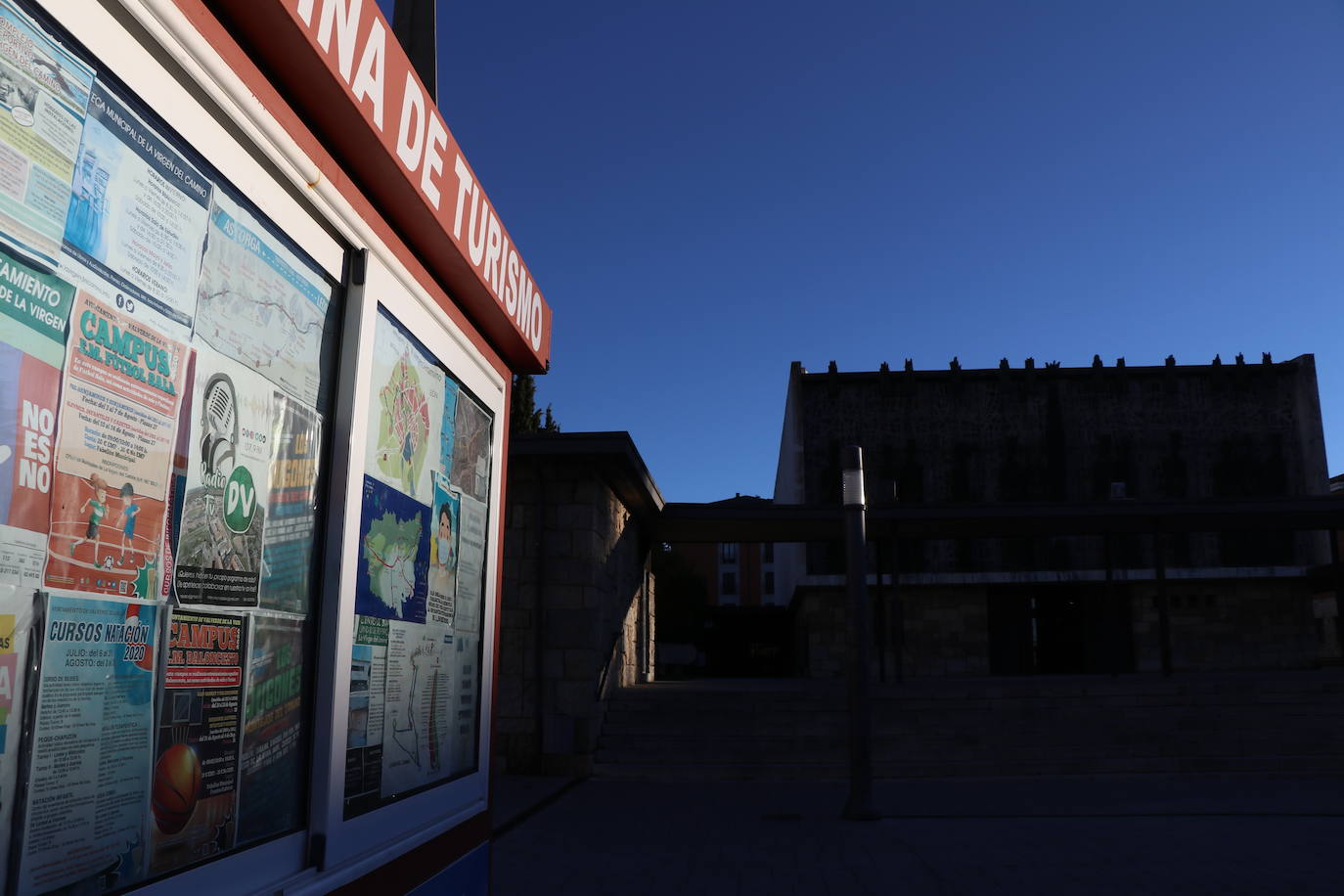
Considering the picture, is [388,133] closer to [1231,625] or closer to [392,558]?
[392,558]

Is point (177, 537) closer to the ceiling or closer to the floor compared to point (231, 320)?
closer to the floor

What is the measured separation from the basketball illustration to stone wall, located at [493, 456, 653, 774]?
10545 millimetres

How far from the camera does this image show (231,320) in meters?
2.12

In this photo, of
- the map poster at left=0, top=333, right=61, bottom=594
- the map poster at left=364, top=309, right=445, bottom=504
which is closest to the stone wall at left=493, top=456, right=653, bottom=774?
the map poster at left=364, top=309, right=445, bottom=504

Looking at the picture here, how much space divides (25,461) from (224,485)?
54 centimetres

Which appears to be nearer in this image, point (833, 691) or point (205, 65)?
point (205, 65)

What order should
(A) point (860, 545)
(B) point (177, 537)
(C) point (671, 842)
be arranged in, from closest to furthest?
(B) point (177, 537) < (C) point (671, 842) < (A) point (860, 545)

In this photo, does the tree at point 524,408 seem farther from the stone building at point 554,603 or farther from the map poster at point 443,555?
the map poster at point 443,555

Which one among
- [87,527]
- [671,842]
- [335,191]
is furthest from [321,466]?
[671,842]

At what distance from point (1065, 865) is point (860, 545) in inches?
122

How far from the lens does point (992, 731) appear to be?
42.7 ft

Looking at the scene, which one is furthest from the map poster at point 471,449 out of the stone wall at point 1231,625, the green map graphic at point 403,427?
the stone wall at point 1231,625

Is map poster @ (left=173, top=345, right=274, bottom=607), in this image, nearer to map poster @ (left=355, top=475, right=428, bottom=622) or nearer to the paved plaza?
map poster @ (left=355, top=475, right=428, bottom=622)

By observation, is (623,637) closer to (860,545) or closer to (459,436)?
(860,545)
